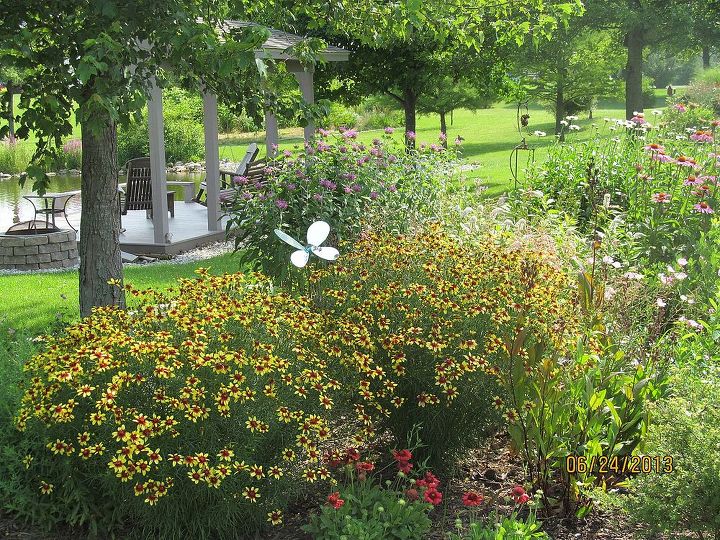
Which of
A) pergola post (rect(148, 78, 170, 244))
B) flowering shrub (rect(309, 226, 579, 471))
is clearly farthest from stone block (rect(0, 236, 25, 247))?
flowering shrub (rect(309, 226, 579, 471))

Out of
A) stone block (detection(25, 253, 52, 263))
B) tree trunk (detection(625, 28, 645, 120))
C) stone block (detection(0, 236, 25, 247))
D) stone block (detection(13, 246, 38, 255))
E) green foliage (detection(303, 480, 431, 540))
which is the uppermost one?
tree trunk (detection(625, 28, 645, 120))

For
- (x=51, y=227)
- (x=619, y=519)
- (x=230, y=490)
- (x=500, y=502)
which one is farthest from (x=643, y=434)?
(x=51, y=227)

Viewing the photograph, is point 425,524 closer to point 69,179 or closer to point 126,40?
point 126,40

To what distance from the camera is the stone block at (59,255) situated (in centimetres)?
955

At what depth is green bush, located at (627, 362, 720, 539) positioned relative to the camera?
3.23 metres

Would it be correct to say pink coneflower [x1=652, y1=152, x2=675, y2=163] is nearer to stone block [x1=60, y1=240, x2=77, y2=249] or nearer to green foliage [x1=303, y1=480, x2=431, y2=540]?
green foliage [x1=303, y1=480, x2=431, y2=540]

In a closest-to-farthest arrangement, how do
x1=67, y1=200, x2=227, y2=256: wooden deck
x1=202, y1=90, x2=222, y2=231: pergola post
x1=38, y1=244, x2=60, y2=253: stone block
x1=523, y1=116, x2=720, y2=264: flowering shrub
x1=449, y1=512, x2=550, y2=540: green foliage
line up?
1. x1=449, y1=512, x2=550, y2=540: green foliage
2. x1=523, y1=116, x2=720, y2=264: flowering shrub
3. x1=38, y1=244, x2=60, y2=253: stone block
4. x1=67, y1=200, x2=227, y2=256: wooden deck
5. x1=202, y1=90, x2=222, y2=231: pergola post

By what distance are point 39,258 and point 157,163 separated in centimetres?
173

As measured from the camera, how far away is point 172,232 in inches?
448

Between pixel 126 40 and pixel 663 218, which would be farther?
pixel 663 218

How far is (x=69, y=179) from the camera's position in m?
20.6

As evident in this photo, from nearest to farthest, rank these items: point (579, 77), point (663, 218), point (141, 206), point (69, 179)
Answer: point (663, 218) < point (141, 206) < point (69, 179) < point (579, 77)

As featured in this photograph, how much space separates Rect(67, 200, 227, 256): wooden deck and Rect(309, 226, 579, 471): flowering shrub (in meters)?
6.45

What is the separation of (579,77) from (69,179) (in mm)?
14060
